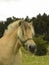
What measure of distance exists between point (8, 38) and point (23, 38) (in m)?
0.87

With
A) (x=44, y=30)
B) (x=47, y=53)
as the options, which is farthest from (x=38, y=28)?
(x=47, y=53)

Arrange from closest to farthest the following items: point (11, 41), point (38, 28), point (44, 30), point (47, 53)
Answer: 1. point (11, 41)
2. point (47, 53)
3. point (38, 28)
4. point (44, 30)

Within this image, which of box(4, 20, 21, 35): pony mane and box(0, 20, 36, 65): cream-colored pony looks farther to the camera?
box(4, 20, 21, 35): pony mane

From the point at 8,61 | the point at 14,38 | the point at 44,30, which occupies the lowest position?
the point at 44,30

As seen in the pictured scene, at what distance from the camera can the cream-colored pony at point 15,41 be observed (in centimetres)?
904

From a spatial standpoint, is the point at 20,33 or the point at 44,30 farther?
the point at 44,30

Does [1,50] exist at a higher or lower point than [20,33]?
lower

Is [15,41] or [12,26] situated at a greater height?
[12,26]

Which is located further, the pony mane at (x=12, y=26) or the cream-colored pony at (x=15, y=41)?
the pony mane at (x=12, y=26)

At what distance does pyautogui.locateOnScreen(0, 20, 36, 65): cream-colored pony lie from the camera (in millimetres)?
9039

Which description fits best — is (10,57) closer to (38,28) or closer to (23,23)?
(23,23)

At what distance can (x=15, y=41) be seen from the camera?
9.62m

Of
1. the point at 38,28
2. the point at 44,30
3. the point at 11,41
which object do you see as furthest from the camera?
the point at 44,30

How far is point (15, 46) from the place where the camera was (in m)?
9.62
